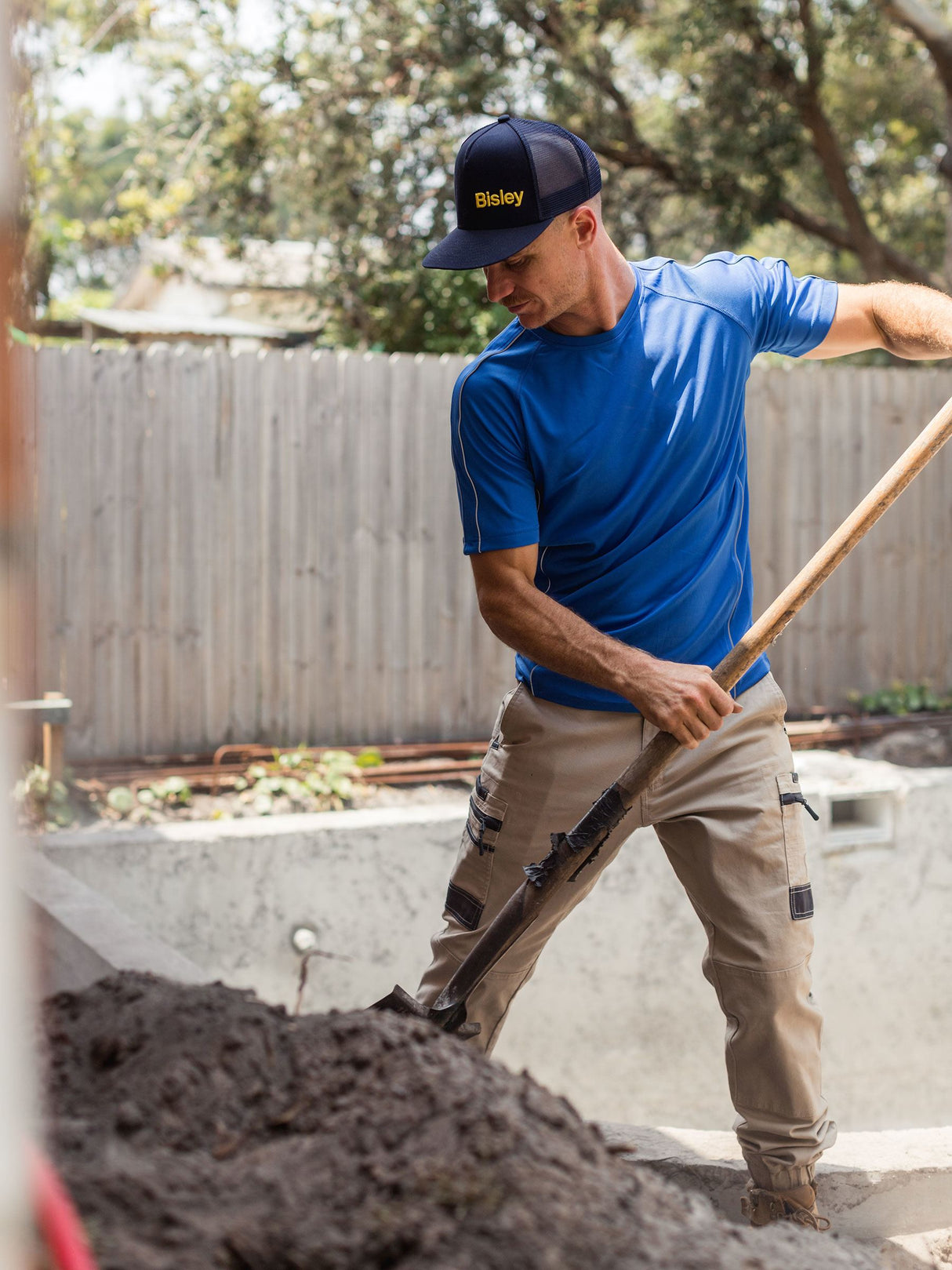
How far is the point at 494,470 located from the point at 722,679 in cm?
65

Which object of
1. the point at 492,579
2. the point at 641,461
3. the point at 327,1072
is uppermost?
the point at 641,461

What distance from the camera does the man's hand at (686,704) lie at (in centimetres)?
226

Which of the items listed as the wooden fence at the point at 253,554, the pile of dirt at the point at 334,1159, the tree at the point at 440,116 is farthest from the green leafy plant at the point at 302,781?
the tree at the point at 440,116

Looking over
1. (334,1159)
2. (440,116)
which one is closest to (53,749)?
(334,1159)

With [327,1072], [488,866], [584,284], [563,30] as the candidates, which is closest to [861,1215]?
[488,866]

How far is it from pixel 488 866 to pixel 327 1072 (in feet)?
3.98

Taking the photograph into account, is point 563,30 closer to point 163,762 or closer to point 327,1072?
point 163,762

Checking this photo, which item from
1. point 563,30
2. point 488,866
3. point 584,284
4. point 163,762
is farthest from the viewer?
point 563,30

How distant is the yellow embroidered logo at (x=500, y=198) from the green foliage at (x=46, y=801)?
2.93 metres

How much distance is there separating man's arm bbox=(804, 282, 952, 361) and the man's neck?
0.51m

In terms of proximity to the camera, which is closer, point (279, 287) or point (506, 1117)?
point (506, 1117)

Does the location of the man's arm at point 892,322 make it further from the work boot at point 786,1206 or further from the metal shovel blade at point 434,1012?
the work boot at point 786,1206

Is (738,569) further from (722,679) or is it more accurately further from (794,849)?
(794,849)

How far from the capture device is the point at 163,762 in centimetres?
569
